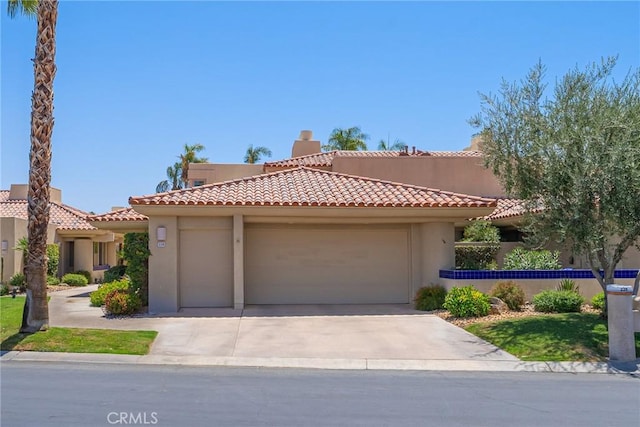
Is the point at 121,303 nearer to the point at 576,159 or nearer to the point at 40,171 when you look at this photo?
the point at 40,171

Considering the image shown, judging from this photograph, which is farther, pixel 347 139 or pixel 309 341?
pixel 347 139

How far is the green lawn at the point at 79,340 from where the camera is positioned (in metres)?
12.0

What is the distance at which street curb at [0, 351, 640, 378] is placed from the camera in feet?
36.8

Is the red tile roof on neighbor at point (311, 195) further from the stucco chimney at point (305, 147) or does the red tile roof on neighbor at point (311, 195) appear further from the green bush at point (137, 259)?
the stucco chimney at point (305, 147)

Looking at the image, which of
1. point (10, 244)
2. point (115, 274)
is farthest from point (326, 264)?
point (10, 244)

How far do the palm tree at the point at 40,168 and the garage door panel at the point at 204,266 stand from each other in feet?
17.8

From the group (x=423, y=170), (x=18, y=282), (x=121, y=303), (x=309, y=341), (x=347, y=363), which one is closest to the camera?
(x=347, y=363)

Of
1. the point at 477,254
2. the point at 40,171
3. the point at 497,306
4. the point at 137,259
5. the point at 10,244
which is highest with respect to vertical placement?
the point at 40,171

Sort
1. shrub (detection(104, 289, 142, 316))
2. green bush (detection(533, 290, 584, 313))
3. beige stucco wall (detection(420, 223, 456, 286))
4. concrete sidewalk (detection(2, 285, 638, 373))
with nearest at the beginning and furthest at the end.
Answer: concrete sidewalk (detection(2, 285, 638, 373)), green bush (detection(533, 290, 584, 313)), shrub (detection(104, 289, 142, 316)), beige stucco wall (detection(420, 223, 456, 286))

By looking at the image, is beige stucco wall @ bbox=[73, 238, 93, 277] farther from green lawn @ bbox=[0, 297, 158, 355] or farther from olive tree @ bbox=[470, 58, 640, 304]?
olive tree @ bbox=[470, 58, 640, 304]

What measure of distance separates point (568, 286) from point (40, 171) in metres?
13.5

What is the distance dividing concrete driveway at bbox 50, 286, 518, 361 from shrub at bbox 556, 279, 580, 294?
3.73 m

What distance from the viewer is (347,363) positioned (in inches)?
452

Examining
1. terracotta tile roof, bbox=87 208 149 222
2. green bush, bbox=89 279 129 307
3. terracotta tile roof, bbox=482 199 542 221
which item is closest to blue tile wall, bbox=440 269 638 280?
terracotta tile roof, bbox=482 199 542 221
